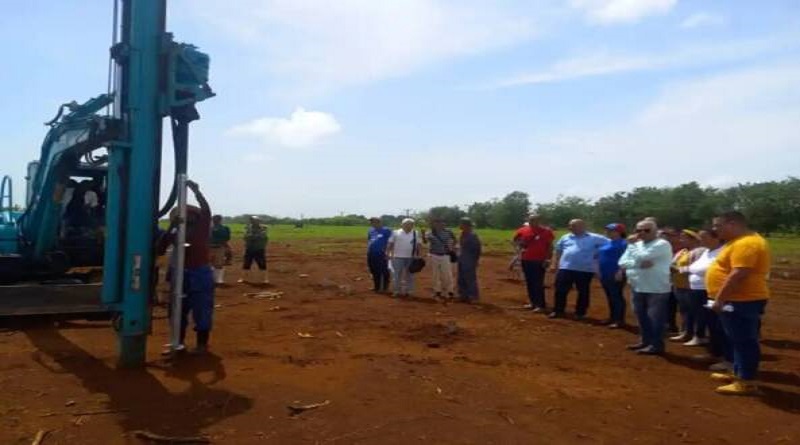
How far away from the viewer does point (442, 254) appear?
12508mm

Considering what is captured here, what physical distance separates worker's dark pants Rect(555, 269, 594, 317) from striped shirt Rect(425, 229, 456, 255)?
260 centimetres

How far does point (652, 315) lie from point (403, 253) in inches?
234

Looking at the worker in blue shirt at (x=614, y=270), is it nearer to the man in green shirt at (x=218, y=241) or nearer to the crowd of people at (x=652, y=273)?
the crowd of people at (x=652, y=273)

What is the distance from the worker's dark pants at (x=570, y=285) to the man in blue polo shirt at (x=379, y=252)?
409cm

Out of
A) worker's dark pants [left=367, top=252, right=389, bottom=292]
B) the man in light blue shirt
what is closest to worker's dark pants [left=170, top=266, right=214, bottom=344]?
the man in light blue shirt

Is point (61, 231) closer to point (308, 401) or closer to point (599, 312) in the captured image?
point (308, 401)

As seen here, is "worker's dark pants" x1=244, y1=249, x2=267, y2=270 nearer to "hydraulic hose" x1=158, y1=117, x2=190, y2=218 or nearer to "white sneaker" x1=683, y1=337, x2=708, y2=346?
"hydraulic hose" x1=158, y1=117, x2=190, y2=218

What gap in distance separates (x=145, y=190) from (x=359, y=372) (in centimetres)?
266

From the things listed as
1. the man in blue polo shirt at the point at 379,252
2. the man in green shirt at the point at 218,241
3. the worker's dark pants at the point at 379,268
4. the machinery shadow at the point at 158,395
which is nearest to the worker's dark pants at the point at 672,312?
the man in blue polo shirt at the point at 379,252

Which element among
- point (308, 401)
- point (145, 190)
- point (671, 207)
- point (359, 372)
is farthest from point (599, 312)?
point (671, 207)

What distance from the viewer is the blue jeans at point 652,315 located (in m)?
7.59

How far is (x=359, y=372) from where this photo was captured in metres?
6.33

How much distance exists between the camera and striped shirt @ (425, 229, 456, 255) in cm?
1249

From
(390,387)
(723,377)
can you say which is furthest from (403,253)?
(723,377)
